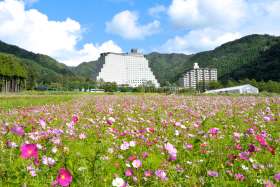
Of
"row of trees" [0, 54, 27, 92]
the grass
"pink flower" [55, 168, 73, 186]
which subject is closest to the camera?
"pink flower" [55, 168, 73, 186]

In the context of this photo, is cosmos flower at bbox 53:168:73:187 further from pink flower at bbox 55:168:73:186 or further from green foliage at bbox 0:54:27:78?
green foliage at bbox 0:54:27:78

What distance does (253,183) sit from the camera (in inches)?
117

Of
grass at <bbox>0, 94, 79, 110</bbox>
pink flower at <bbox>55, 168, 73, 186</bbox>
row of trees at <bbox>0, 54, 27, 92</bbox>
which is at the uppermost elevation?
row of trees at <bbox>0, 54, 27, 92</bbox>

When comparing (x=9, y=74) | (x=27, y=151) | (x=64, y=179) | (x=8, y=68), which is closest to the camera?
(x=64, y=179)

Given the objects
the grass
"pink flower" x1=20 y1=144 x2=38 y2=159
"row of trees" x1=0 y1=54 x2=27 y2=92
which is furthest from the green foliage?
"pink flower" x1=20 y1=144 x2=38 y2=159

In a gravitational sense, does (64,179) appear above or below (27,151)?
below

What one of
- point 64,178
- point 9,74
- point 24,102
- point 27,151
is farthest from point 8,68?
point 64,178

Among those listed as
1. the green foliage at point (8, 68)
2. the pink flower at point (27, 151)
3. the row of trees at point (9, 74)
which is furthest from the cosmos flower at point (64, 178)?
the green foliage at point (8, 68)

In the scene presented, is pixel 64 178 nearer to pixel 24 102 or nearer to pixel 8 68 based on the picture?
pixel 24 102

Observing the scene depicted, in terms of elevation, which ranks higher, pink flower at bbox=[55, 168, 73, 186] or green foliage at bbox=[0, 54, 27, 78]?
green foliage at bbox=[0, 54, 27, 78]

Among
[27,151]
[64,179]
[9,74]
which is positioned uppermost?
[9,74]

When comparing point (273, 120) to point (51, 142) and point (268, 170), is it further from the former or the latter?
point (51, 142)

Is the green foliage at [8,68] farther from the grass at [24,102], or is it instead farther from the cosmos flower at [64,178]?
the cosmos flower at [64,178]

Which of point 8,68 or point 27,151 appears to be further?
point 8,68
